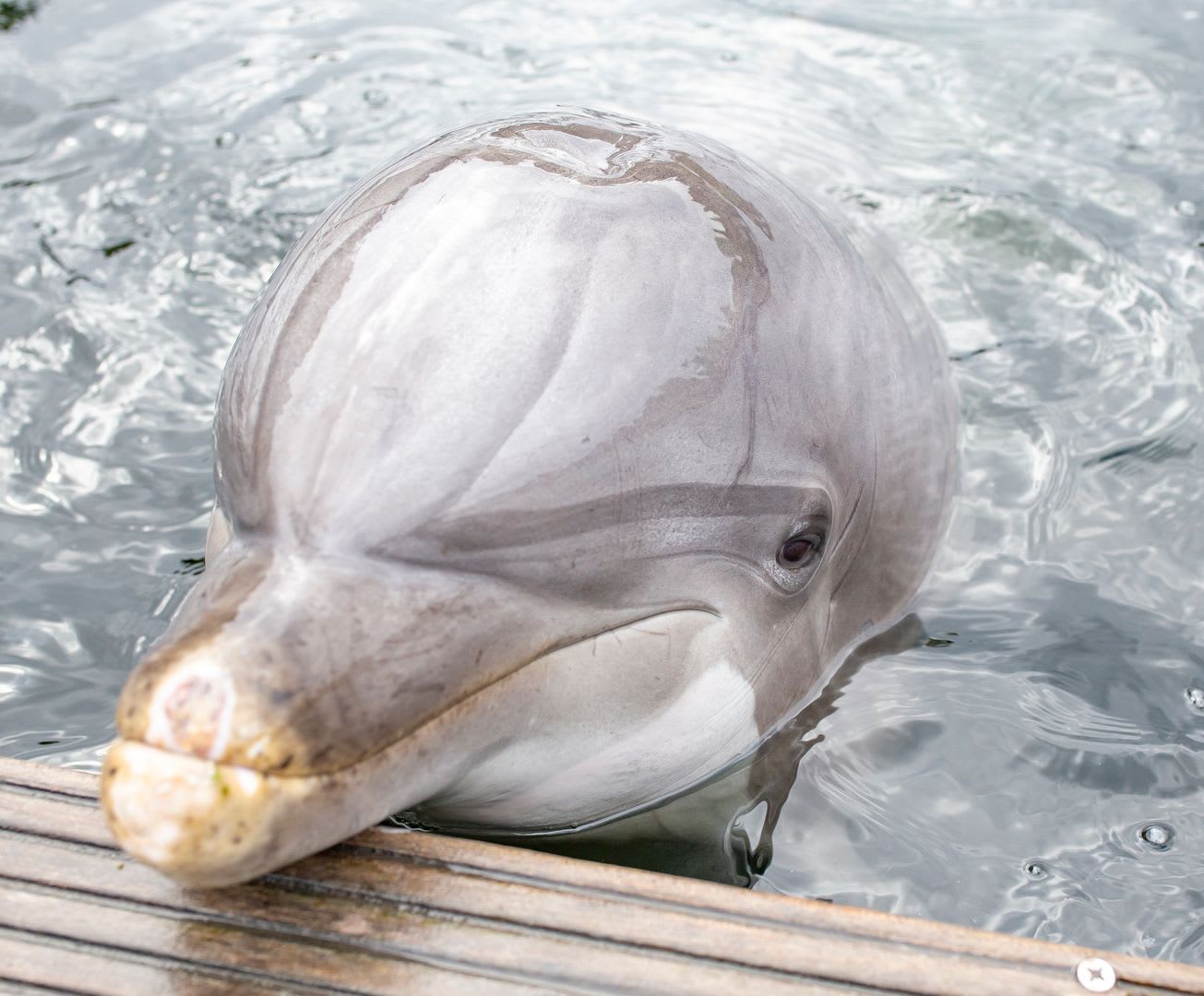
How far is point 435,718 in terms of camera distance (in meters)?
2.83

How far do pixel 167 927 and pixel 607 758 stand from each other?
107 centimetres

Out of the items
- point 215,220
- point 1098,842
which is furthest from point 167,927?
point 215,220

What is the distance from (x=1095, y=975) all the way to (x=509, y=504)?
4.85 feet

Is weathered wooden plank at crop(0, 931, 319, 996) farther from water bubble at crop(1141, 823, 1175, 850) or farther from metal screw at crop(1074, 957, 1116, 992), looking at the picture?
water bubble at crop(1141, 823, 1175, 850)

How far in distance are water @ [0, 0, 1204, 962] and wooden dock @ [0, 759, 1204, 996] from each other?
869 mm

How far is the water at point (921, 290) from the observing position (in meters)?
4.14

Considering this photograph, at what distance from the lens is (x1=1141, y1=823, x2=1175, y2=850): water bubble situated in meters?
4.01

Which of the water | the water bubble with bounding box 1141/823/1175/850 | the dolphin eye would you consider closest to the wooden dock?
the water

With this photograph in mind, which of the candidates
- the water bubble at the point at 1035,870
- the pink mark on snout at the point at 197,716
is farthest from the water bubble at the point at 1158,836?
the pink mark on snout at the point at 197,716

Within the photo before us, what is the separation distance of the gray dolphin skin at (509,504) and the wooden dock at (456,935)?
0.24 m

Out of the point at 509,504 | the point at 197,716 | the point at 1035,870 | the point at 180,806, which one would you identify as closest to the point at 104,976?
the point at 180,806

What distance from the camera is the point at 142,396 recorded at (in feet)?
18.8

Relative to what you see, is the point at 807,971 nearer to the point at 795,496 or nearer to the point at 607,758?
the point at 607,758

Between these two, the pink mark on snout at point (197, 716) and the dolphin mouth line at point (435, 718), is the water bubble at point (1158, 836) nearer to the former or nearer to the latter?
the dolphin mouth line at point (435, 718)
